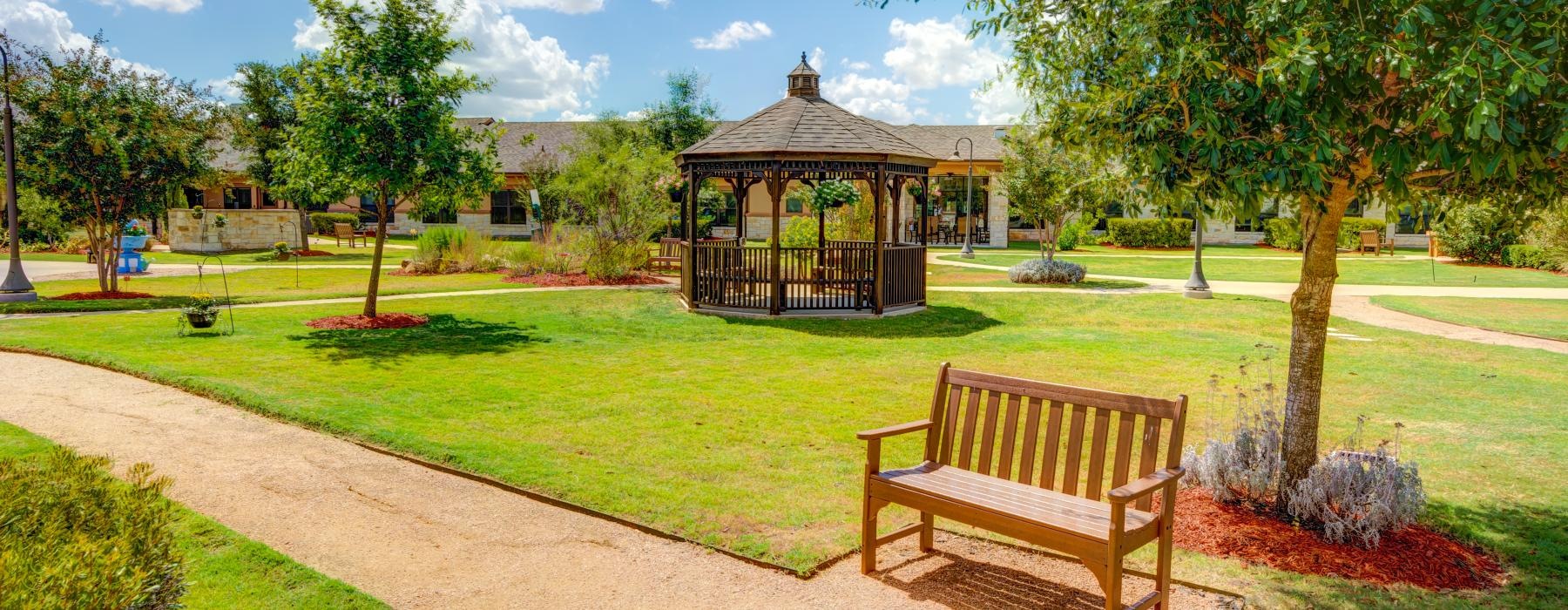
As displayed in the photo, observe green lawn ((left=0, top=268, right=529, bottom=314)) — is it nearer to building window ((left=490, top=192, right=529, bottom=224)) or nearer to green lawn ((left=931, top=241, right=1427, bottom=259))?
building window ((left=490, top=192, right=529, bottom=224))

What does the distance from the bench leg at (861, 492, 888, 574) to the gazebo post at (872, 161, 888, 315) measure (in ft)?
37.0

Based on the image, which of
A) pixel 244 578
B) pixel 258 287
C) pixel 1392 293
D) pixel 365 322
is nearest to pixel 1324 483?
pixel 244 578

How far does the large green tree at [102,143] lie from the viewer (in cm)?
1611

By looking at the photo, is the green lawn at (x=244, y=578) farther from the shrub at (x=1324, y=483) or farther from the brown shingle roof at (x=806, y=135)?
the brown shingle roof at (x=806, y=135)

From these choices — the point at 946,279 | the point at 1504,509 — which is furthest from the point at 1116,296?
the point at 1504,509

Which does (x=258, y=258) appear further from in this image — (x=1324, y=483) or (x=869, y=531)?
(x=1324, y=483)

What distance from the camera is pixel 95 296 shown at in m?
17.3

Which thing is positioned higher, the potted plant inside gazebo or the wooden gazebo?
the wooden gazebo

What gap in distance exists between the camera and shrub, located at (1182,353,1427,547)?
16.8 ft

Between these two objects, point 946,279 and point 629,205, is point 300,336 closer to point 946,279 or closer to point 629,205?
point 629,205

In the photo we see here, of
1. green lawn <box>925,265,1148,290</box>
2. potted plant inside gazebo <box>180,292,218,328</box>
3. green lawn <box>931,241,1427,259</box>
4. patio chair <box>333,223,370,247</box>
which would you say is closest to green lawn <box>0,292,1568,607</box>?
potted plant inside gazebo <box>180,292,218,328</box>

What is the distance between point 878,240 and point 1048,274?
8.14 metres

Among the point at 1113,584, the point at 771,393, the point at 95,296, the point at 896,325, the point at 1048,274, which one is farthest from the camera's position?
the point at 1048,274

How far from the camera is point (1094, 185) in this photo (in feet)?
20.6
